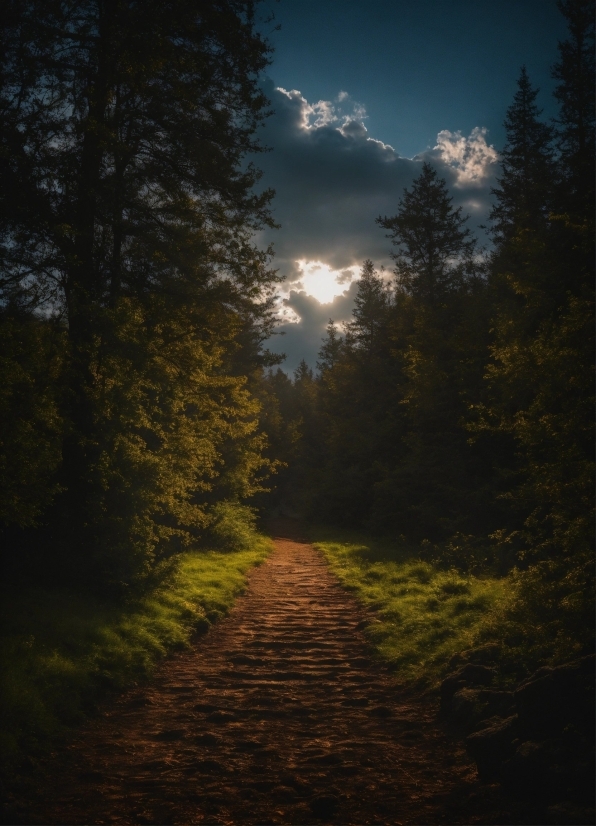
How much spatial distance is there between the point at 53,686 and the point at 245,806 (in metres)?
3.51

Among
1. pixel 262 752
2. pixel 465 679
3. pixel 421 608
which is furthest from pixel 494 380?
pixel 262 752

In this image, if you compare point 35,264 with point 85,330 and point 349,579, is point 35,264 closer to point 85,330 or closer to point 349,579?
point 85,330

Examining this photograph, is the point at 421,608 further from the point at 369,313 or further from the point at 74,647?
the point at 369,313

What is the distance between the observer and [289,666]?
9.17 m

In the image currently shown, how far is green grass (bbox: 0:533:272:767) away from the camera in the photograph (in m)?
6.44

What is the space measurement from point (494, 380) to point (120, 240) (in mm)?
10879

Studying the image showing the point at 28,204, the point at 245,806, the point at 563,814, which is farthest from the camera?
the point at 28,204

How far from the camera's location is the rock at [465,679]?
23.8 feet

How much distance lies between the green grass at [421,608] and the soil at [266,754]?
0.60 m

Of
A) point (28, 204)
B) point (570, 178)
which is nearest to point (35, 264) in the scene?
point (28, 204)

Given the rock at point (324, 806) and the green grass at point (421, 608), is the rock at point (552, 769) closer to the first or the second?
the rock at point (324, 806)

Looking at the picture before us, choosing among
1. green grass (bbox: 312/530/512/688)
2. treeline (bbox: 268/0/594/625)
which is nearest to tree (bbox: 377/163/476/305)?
treeline (bbox: 268/0/594/625)

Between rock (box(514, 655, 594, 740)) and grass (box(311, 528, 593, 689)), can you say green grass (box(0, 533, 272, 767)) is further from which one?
rock (box(514, 655, 594, 740))

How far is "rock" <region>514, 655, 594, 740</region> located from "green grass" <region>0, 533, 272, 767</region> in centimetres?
547
